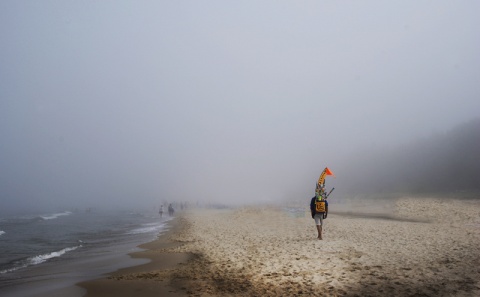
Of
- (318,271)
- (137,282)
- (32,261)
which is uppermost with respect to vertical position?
(318,271)

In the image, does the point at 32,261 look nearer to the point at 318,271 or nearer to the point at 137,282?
the point at 137,282

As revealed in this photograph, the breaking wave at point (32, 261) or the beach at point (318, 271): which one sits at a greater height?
the beach at point (318, 271)

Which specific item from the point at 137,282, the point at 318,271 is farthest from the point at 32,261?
the point at 318,271

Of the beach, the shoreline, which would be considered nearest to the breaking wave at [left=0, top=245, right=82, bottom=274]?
the shoreline

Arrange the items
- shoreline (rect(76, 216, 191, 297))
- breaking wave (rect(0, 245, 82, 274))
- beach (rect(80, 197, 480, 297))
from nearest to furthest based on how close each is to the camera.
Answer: beach (rect(80, 197, 480, 297)) → shoreline (rect(76, 216, 191, 297)) → breaking wave (rect(0, 245, 82, 274))

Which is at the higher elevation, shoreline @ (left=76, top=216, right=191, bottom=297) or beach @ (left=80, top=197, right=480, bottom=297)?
beach @ (left=80, top=197, right=480, bottom=297)

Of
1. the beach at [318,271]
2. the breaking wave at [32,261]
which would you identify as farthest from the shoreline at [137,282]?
the breaking wave at [32,261]

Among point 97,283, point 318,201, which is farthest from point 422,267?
point 97,283

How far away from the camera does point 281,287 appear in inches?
352

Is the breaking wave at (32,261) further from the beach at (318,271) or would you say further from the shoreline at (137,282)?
the beach at (318,271)

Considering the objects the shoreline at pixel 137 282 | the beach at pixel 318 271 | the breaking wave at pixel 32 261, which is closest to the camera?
the beach at pixel 318 271

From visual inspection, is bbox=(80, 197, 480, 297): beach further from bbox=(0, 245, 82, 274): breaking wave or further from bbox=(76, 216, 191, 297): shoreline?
bbox=(0, 245, 82, 274): breaking wave

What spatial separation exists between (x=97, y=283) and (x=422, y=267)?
12171 millimetres

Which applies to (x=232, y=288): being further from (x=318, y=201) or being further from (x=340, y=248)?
(x=318, y=201)
